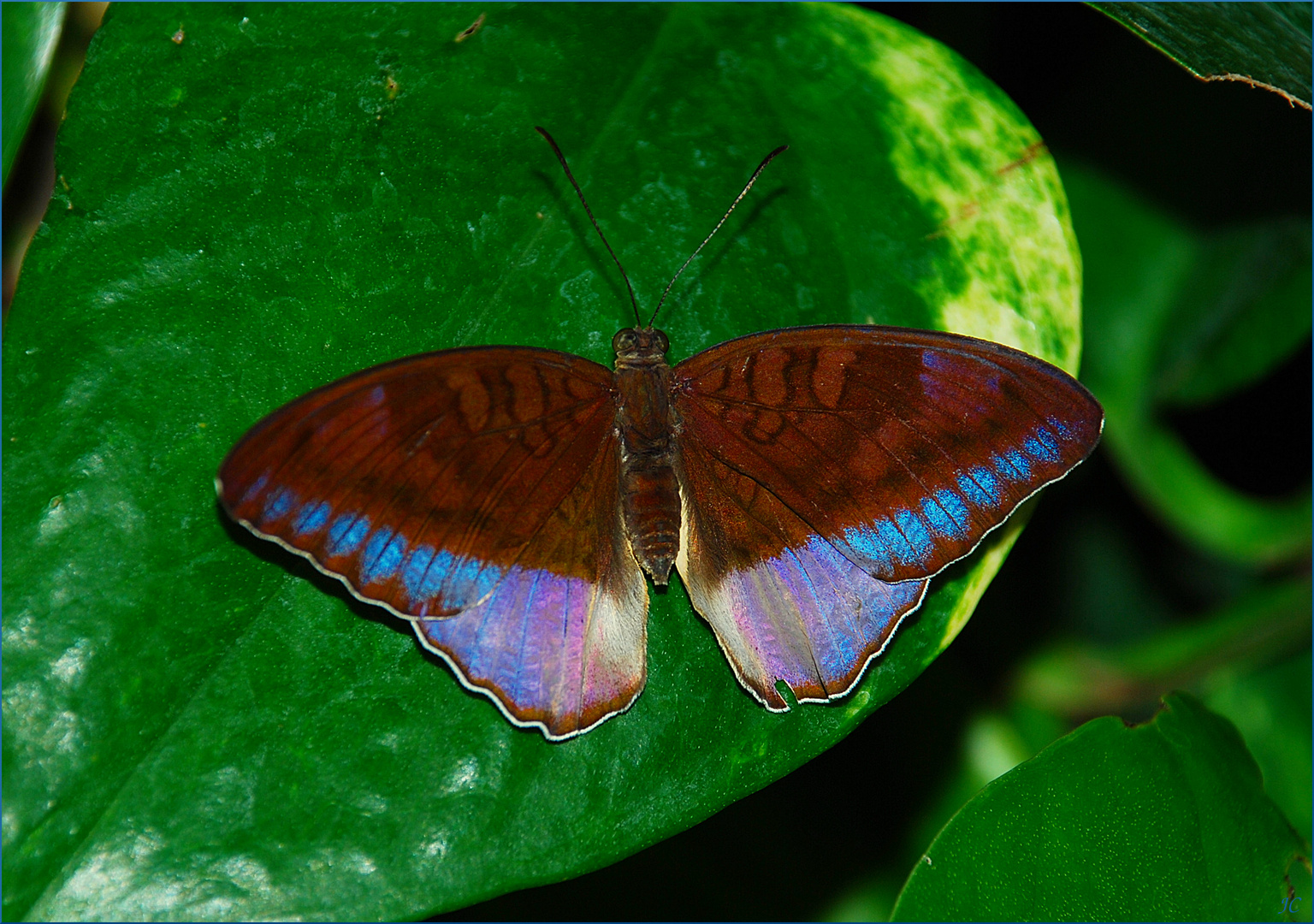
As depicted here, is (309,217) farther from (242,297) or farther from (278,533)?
(278,533)

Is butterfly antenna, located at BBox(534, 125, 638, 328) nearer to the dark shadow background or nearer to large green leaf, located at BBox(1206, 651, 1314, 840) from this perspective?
the dark shadow background

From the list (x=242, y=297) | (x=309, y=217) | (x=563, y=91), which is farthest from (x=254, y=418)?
(x=563, y=91)

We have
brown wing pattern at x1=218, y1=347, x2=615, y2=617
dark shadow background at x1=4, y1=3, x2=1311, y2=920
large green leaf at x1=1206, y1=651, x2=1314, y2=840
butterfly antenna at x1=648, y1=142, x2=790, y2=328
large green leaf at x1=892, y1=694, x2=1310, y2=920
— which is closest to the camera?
brown wing pattern at x1=218, y1=347, x2=615, y2=617

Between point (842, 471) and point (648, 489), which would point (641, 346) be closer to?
point (648, 489)

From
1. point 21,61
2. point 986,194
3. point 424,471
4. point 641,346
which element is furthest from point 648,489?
point 21,61

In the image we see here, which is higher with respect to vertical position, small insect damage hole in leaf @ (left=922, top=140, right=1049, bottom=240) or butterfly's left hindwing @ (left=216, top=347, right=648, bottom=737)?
small insect damage hole in leaf @ (left=922, top=140, right=1049, bottom=240)

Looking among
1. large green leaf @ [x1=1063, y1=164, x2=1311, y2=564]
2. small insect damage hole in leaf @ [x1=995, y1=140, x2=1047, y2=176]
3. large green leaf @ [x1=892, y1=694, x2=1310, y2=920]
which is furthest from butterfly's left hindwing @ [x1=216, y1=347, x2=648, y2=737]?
large green leaf @ [x1=1063, y1=164, x2=1311, y2=564]
